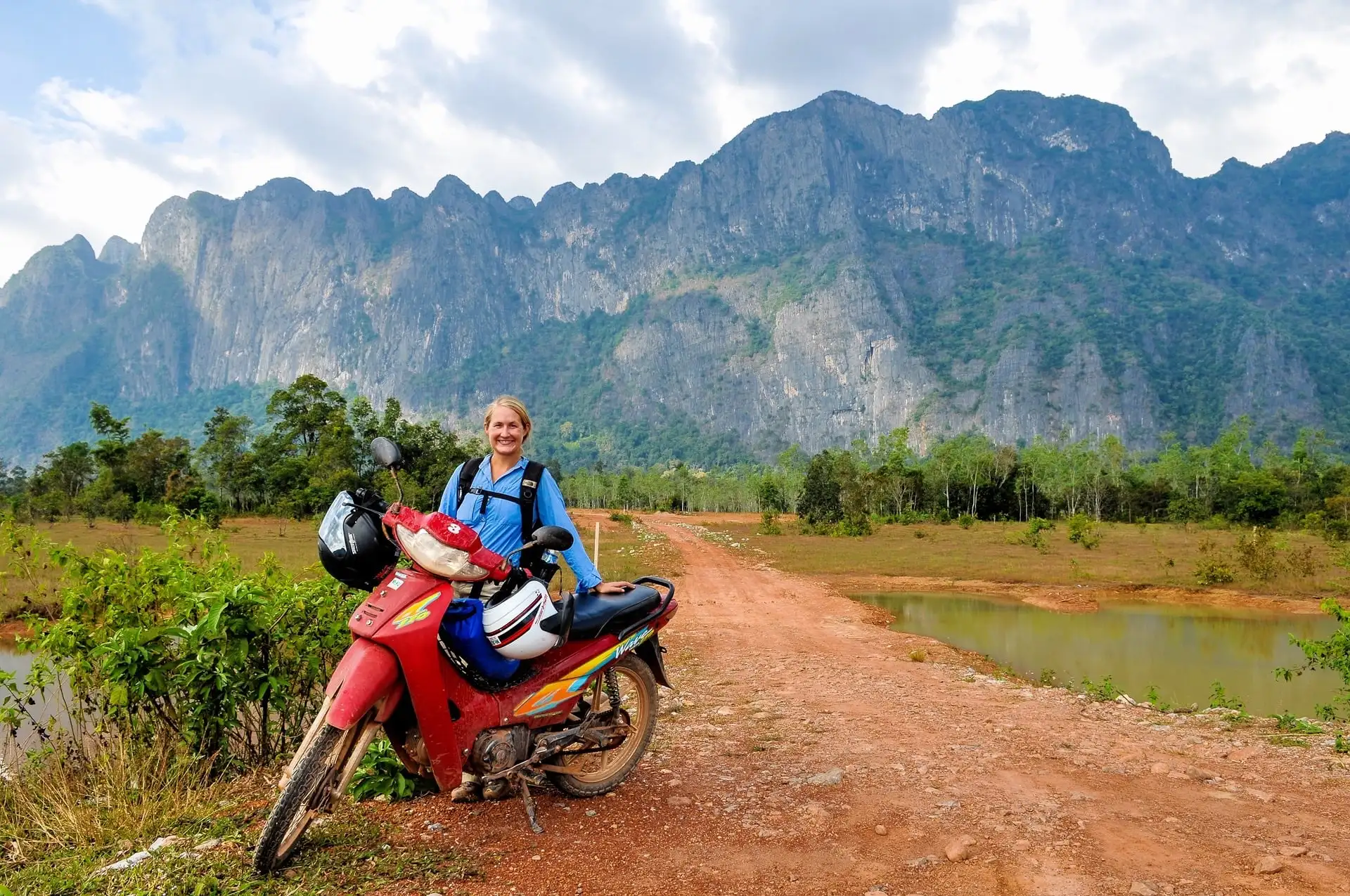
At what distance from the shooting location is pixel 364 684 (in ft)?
8.54

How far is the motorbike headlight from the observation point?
272cm

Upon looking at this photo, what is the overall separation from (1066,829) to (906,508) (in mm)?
53206

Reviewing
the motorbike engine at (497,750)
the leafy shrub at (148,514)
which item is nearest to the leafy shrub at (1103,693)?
the motorbike engine at (497,750)

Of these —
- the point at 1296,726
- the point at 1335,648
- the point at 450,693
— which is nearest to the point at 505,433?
the point at 450,693

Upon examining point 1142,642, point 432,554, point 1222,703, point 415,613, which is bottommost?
point 1142,642

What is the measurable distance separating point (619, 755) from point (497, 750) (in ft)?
3.22

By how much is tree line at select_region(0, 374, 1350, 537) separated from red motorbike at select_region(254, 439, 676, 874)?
20498 millimetres

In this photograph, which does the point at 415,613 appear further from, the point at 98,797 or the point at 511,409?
the point at 98,797

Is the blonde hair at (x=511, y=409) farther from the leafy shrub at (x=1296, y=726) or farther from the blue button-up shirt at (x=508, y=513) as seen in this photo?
the leafy shrub at (x=1296, y=726)

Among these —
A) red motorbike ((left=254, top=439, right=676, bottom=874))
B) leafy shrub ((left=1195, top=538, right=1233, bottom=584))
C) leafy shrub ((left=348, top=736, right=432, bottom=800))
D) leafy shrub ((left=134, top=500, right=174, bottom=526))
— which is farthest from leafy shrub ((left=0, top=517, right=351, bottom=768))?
leafy shrub ((left=134, top=500, right=174, bottom=526))

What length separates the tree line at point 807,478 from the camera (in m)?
35.0

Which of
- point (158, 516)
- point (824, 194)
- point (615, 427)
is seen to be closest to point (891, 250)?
point (824, 194)

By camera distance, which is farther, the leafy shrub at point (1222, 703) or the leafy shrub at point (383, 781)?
the leafy shrub at point (1222, 703)

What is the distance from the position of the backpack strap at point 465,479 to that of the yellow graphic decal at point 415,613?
0.78 metres
